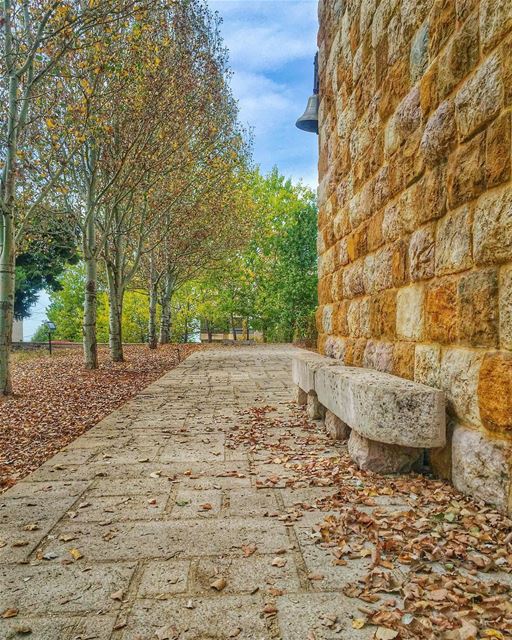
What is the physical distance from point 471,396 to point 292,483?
3.73 feet

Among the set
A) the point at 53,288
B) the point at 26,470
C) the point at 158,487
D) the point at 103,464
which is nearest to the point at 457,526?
the point at 158,487

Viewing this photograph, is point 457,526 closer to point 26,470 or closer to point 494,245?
point 494,245

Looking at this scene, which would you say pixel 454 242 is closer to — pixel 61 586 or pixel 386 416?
pixel 386 416

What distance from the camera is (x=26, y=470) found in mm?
3410

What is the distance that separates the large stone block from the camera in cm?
208

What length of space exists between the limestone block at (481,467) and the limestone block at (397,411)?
5.0 inches

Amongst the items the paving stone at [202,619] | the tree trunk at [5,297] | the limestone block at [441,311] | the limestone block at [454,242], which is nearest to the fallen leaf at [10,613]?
the paving stone at [202,619]

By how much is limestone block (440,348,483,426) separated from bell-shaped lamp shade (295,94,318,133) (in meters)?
4.14

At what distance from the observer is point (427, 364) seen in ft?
9.16

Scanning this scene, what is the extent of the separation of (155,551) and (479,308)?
1.77 metres

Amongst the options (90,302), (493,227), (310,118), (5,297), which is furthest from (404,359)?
(90,302)

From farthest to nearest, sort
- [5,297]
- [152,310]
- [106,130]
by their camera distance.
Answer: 1. [152,310]
2. [106,130]
3. [5,297]

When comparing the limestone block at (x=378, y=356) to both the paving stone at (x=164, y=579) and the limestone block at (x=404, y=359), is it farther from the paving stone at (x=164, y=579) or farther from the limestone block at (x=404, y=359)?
the paving stone at (x=164, y=579)

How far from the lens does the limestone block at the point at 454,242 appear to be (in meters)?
2.36
